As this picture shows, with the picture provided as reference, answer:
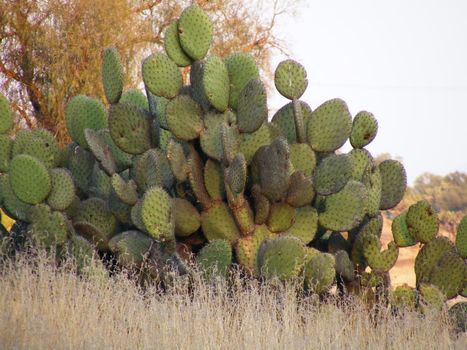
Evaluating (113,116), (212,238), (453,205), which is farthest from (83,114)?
(453,205)

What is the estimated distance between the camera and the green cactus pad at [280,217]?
779 centimetres

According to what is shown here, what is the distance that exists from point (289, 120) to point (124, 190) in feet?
5.29

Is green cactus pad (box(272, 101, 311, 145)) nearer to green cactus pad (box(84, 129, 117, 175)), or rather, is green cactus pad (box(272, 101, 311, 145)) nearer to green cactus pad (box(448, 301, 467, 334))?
green cactus pad (box(84, 129, 117, 175))

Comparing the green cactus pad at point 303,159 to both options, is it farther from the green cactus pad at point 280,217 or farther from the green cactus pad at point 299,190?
the green cactus pad at point 280,217

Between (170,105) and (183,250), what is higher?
(170,105)

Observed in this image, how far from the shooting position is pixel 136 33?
17.9 metres

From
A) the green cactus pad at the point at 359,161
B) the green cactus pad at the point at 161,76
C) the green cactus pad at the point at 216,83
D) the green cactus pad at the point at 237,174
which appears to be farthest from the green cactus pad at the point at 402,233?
the green cactus pad at the point at 161,76

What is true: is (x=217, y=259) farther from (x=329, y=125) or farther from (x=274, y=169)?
(x=329, y=125)

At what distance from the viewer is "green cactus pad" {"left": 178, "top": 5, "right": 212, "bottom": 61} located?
8.12 meters

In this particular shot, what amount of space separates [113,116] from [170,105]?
0.61 meters

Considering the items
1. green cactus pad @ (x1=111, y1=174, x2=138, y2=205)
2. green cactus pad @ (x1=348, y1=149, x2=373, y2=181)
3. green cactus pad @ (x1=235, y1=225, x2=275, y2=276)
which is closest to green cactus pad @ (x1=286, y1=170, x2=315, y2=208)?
green cactus pad @ (x1=235, y1=225, x2=275, y2=276)

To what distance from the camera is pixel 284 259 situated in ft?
24.0

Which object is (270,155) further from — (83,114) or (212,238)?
(83,114)

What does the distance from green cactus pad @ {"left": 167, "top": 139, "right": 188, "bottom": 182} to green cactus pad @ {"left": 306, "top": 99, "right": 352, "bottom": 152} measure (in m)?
1.12
